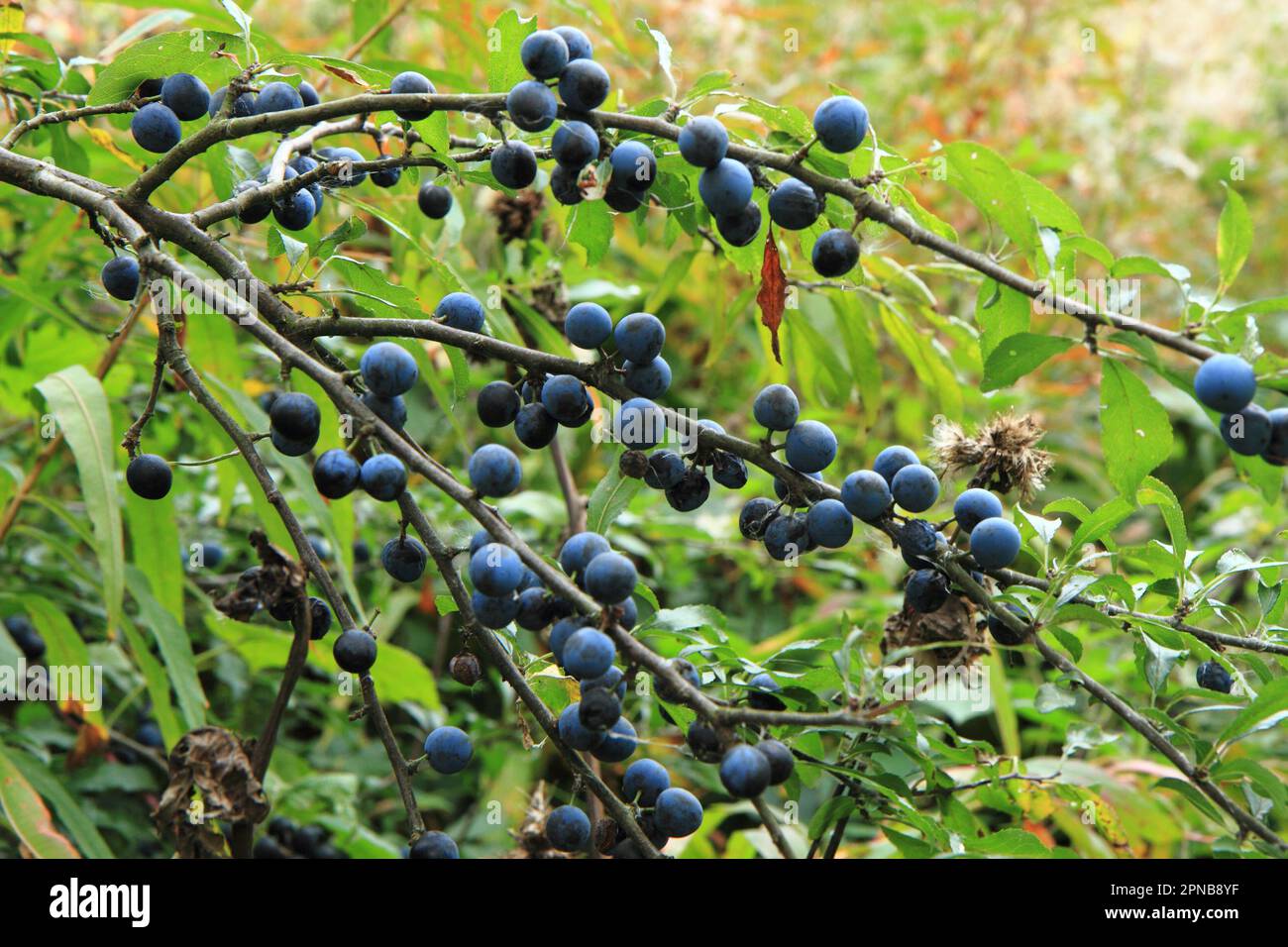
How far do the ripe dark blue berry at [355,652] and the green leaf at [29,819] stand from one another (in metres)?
0.80

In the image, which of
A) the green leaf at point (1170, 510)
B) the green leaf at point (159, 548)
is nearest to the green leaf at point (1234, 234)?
the green leaf at point (1170, 510)

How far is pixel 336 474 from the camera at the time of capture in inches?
48.4

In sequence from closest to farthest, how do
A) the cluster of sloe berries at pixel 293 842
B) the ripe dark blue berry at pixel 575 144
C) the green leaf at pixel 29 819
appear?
1. the ripe dark blue berry at pixel 575 144
2. the green leaf at pixel 29 819
3. the cluster of sloe berries at pixel 293 842

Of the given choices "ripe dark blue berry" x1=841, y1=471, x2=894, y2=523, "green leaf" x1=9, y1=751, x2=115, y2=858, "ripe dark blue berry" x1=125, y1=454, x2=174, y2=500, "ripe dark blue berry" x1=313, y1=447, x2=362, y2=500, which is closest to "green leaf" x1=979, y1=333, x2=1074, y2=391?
"ripe dark blue berry" x1=841, y1=471, x2=894, y2=523

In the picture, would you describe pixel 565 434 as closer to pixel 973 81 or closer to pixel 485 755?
pixel 485 755

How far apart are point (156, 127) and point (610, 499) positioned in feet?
2.45

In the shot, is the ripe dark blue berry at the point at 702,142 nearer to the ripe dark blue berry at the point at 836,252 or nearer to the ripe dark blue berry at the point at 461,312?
the ripe dark blue berry at the point at 836,252

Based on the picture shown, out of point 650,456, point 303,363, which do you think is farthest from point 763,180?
point 303,363

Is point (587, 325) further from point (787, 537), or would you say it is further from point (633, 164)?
point (787, 537)

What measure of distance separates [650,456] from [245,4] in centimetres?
128

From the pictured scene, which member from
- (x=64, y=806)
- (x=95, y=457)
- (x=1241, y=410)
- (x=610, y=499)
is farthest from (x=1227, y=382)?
(x=64, y=806)

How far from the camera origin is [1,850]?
7.32 ft

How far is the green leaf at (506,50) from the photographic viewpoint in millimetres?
1394

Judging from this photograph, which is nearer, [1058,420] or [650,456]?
[650,456]
